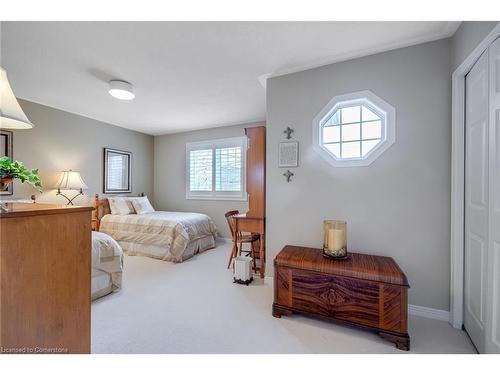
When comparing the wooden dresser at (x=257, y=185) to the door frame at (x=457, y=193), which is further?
the wooden dresser at (x=257, y=185)

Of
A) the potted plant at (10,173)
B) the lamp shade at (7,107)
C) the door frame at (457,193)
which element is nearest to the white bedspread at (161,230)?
the potted plant at (10,173)

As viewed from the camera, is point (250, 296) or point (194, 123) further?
point (194, 123)

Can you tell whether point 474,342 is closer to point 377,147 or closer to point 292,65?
point 377,147

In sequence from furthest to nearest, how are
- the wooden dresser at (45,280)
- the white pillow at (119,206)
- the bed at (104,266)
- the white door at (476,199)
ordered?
the white pillow at (119,206) → the bed at (104,266) → the white door at (476,199) → the wooden dresser at (45,280)

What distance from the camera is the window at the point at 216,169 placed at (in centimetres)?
480

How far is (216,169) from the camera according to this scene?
5.04 metres

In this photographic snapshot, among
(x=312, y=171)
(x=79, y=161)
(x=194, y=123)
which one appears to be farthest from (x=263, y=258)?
(x=79, y=161)

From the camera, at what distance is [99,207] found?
14.2 feet

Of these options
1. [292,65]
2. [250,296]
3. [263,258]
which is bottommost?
[250,296]

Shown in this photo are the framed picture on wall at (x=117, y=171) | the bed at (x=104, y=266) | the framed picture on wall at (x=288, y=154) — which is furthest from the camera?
the framed picture on wall at (x=117, y=171)

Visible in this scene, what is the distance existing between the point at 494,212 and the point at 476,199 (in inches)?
11.9

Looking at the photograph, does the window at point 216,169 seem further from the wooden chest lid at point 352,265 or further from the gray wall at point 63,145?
the wooden chest lid at point 352,265

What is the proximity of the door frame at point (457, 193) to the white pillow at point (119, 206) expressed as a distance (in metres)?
4.72
